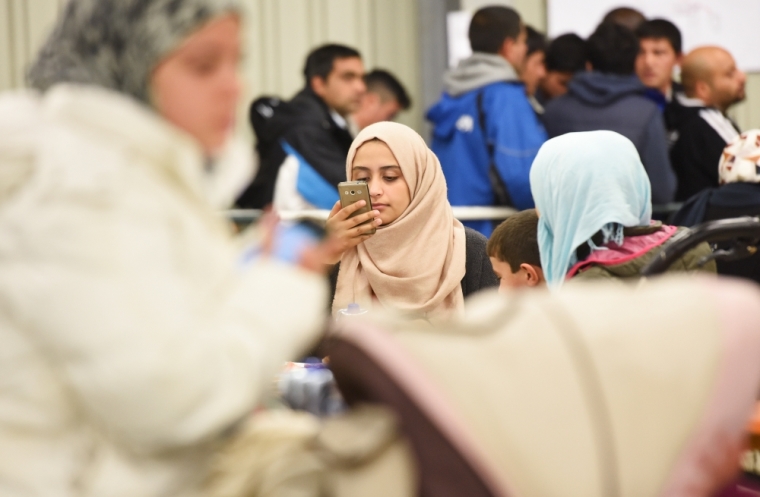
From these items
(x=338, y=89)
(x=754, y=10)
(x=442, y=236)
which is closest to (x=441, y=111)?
(x=338, y=89)

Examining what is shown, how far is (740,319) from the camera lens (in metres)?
1.35

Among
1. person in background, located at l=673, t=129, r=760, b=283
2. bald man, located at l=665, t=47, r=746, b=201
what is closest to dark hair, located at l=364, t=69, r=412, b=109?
bald man, located at l=665, t=47, r=746, b=201

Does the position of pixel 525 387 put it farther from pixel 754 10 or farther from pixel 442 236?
pixel 754 10

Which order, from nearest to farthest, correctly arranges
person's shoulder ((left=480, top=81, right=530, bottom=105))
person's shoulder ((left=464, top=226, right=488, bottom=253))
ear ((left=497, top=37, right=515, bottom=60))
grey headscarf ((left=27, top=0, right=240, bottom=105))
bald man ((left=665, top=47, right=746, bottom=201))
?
grey headscarf ((left=27, top=0, right=240, bottom=105)), person's shoulder ((left=464, top=226, right=488, bottom=253)), person's shoulder ((left=480, top=81, right=530, bottom=105)), ear ((left=497, top=37, right=515, bottom=60)), bald man ((left=665, top=47, right=746, bottom=201))

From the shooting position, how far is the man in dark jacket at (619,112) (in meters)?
4.84

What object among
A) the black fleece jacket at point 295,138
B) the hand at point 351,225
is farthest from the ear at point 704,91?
the hand at point 351,225

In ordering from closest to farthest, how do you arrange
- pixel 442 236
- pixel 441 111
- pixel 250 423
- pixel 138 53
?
pixel 138 53, pixel 250 423, pixel 442 236, pixel 441 111

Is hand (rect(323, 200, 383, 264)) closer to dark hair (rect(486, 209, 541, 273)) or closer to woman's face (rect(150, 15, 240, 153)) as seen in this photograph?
dark hair (rect(486, 209, 541, 273))

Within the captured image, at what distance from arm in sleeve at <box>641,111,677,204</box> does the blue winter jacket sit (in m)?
0.50

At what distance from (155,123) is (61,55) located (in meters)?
0.17

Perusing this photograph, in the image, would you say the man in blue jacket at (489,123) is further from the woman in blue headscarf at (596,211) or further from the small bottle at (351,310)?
the small bottle at (351,310)

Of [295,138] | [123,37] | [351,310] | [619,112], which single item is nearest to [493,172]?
[619,112]

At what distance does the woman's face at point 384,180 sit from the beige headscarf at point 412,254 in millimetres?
21

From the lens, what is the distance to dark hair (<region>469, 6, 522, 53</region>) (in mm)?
4898
